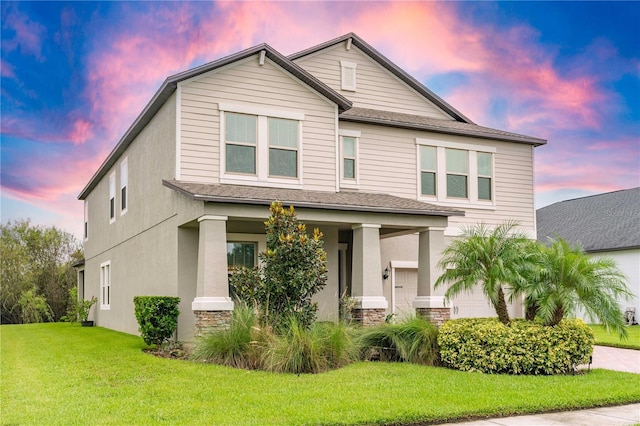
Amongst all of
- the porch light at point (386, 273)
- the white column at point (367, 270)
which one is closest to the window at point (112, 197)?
the porch light at point (386, 273)

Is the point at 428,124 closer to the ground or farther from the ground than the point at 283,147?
farther from the ground

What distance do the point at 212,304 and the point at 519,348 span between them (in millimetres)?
6144

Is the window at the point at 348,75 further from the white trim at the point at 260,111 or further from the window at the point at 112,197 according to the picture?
the window at the point at 112,197

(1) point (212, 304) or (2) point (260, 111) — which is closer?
(1) point (212, 304)

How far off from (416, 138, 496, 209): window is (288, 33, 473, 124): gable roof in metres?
1.90

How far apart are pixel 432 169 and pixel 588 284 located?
9.42 metres

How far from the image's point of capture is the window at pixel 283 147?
53.9ft

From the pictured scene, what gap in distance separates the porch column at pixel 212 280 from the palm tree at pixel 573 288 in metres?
6.00

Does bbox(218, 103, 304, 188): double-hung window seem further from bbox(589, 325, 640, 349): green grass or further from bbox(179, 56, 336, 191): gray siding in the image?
bbox(589, 325, 640, 349): green grass

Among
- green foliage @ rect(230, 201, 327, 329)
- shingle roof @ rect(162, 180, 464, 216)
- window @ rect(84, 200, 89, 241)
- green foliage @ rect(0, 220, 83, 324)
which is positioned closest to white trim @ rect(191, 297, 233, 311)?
green foliage @ rect(230, 201, 327, 329)

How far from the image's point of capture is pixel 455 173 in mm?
20344

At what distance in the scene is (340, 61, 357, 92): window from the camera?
820 inches

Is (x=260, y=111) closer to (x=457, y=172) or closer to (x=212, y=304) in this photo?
(x=212, y=304)

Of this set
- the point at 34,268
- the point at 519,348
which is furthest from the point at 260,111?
the point at 34,268
